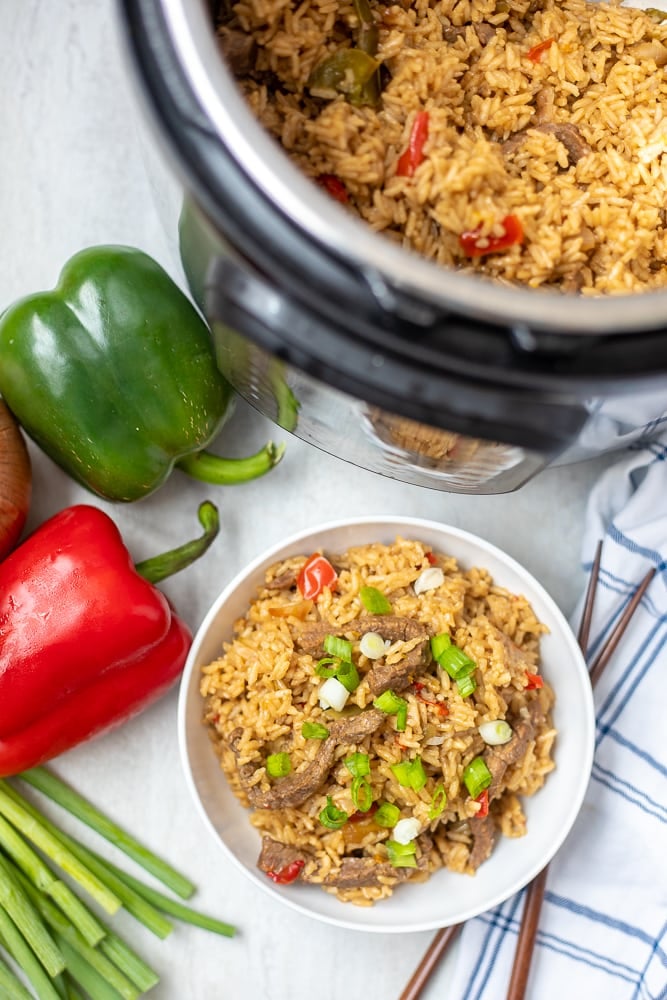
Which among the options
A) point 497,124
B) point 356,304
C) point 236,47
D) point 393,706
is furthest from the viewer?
point 393,706

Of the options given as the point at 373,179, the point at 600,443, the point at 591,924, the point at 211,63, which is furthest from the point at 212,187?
the point at 591,924

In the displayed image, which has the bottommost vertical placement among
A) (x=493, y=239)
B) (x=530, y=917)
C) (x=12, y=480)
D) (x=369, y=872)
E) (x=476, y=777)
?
(x=530, y=917)

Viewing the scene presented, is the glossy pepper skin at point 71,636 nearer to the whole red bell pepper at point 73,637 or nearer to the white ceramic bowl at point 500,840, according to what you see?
the whole red bell pepper at point 73,637

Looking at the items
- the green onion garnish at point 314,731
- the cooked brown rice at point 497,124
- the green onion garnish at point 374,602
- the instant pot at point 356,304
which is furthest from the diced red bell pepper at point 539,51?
the green onion garnish at point 314,731

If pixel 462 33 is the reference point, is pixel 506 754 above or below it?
below

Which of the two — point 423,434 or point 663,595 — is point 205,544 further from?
point 663,595

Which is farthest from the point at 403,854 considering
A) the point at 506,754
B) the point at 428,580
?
the point at 428,580

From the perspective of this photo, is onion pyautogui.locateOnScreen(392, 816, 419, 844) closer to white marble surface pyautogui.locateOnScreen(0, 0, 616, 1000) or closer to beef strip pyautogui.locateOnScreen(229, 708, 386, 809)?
beef strip pyautogui.locateOnScreen(229, 708, 386, 809)

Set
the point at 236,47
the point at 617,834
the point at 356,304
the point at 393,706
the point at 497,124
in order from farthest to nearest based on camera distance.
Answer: the point at 617,834 < the point at 393,706 < the point at 497,124 < the point at 236,47 < the point at 356,304

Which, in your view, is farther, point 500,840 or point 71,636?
point 500,840

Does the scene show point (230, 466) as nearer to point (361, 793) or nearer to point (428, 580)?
point (428, 580)
